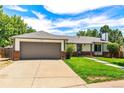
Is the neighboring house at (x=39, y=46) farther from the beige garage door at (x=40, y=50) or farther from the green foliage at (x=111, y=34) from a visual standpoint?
the green foliage at (x=111, y=34)

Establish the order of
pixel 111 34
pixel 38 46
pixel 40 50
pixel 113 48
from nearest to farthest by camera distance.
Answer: pixel 38 46
pixel 40 50
pixel 113 48
pixel 111 34

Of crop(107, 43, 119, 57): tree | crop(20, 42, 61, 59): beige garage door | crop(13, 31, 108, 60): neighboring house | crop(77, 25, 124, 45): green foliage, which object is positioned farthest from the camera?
crop(77, 25, 124, 45): green foliage

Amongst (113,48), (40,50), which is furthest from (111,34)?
(40,50)

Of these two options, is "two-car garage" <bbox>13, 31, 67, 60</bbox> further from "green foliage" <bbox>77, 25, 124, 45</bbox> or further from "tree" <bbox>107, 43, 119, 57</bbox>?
"green foliage" <bbox>77, 25, 124, 45</bbox>

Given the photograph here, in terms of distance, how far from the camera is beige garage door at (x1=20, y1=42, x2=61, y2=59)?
2958 cm

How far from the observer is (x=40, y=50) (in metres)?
30.2

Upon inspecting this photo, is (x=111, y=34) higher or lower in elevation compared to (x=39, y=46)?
higher

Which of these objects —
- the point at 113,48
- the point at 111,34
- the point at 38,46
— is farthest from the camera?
the point at 111,34

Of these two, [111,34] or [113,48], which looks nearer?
[113,48]

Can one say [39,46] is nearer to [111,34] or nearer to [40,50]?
[40,50]

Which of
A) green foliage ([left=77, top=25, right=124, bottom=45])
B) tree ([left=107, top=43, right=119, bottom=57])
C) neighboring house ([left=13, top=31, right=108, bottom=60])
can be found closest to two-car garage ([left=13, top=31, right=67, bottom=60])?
neighboring house ([left=13, top=31, right=108, bottom=60])

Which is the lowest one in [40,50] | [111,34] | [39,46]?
[40,50]
